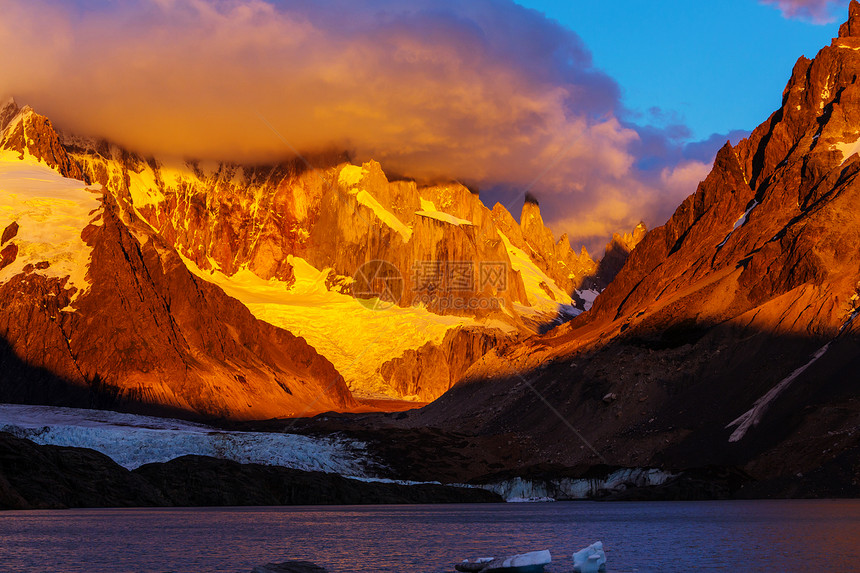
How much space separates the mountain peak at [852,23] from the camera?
185000 mm

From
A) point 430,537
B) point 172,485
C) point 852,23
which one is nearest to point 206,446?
point 172,485

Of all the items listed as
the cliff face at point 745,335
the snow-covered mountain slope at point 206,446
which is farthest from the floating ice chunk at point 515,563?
the snow-covered mountain slope at point 206,446

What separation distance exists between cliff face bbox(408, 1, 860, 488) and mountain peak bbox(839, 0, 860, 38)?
0.37m

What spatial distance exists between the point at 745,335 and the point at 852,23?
7705 cm

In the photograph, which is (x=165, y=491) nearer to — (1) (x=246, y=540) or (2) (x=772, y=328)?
(1) (x=246, y=540)

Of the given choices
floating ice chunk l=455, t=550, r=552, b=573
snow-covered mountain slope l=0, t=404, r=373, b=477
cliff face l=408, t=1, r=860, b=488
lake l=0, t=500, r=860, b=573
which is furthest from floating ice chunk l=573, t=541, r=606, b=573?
snow-covered mountain slope l=0, t=404, r=373, b=477

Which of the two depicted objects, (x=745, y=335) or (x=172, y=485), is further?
(x=745, y=335)

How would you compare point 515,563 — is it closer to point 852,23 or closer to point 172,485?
point 172,485

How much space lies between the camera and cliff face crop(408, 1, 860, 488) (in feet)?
389

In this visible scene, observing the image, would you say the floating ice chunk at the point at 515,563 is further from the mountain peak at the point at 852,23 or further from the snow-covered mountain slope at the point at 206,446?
the mountain peak at the point at 852,23

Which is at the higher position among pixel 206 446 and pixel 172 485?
pixel 206 446

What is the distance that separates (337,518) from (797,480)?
151 feet

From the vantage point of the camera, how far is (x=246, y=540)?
73.9m

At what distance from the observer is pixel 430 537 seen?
252 feet
